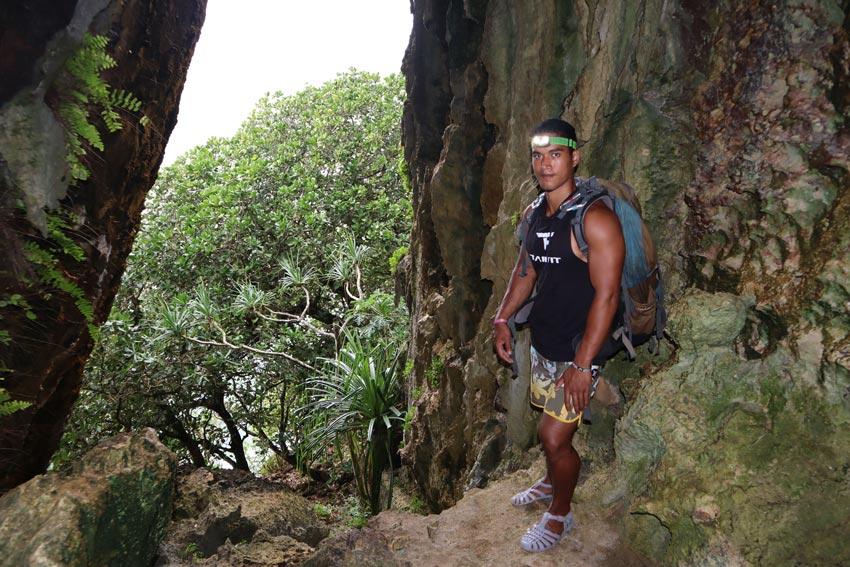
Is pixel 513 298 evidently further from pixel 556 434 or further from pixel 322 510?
pixel 322 510

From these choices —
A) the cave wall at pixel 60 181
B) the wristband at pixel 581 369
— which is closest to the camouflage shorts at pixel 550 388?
the wristband at pixel 581 369

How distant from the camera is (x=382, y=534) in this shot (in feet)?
11.2

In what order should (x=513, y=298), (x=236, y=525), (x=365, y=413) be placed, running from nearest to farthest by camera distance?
(x=513, y=298) < (x=236, y=525) < (x=365, y=413)

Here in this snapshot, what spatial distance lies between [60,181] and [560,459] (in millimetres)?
3654

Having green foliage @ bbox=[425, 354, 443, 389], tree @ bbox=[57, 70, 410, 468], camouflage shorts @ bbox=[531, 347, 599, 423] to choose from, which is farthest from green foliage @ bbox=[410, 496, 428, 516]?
camouflage shorts @ bbox=[531, 347, 599, 423]

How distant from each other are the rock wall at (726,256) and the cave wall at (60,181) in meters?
3.17

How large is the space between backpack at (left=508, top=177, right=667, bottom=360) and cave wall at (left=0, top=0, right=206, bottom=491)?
10.7 feet

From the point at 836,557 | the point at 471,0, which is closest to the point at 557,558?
the point at 836,557

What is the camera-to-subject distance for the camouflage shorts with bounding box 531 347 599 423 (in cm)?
271

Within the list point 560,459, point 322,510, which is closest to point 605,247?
point 560,459

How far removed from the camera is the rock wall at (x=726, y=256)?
2480 mm

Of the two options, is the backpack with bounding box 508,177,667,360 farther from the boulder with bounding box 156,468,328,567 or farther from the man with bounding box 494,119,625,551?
the boulder with bounding box 156,468,328,567

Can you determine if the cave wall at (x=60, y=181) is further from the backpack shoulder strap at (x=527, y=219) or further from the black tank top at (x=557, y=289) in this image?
the black tank top at (x=557, y=289)

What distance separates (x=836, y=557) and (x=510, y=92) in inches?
145
